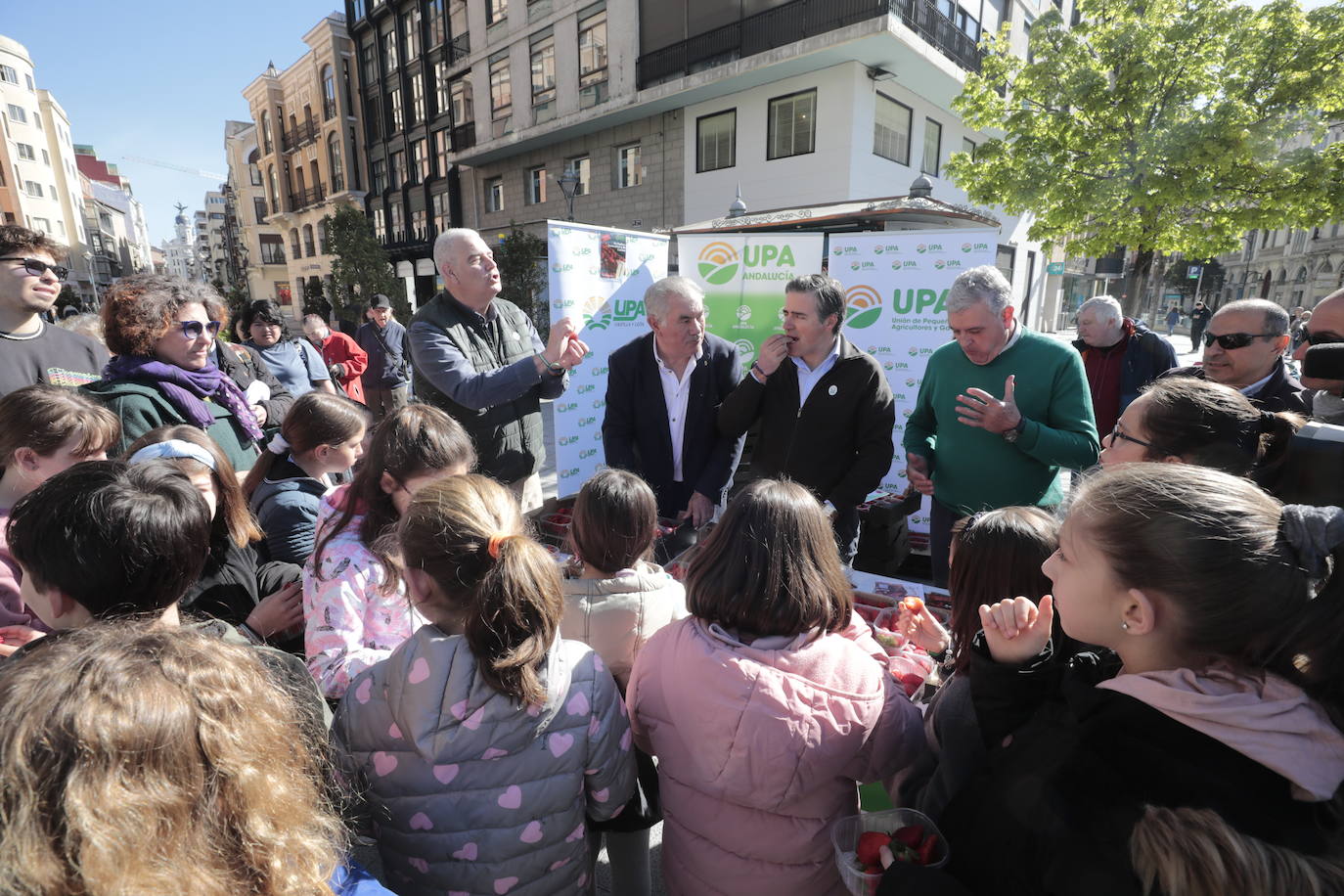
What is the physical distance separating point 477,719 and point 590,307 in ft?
14.7

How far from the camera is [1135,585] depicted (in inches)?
41.9

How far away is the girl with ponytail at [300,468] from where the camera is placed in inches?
87.2

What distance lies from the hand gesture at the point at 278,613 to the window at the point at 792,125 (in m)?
14.5

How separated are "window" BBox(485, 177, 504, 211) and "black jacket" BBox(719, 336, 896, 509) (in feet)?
68.7

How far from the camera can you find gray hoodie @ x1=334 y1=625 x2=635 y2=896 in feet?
4.04

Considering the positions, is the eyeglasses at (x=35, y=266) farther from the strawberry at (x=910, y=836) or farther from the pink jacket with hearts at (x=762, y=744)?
the strawberry at (x=910, y=836)

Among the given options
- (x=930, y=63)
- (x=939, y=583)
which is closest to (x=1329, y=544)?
(x=939, y=583)

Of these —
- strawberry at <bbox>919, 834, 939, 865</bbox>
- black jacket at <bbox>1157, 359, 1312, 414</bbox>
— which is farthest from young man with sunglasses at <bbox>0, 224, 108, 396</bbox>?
black jacket at <bbox>1157, 359, 1312, 414</bbox>

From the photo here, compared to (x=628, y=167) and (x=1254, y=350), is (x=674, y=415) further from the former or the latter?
(x=628, y=167)

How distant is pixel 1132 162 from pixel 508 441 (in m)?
11.6

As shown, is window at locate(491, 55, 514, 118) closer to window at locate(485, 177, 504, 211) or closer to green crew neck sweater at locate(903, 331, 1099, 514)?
window at locate(485, 177, 504, 211)

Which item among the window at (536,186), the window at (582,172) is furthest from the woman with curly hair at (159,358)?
the window at (536,186)

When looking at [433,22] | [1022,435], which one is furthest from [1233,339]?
[433,22]

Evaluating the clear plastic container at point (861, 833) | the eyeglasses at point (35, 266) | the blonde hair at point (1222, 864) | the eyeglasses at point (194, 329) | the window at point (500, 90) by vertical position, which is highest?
the window at point (500, 90)
